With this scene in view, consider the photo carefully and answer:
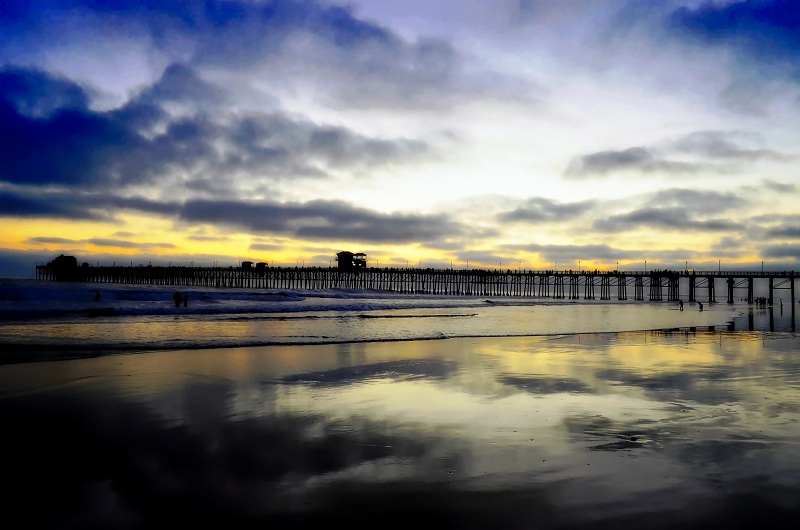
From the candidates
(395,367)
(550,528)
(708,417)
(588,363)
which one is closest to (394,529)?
(550,528)

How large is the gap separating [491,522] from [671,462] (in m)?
2.50

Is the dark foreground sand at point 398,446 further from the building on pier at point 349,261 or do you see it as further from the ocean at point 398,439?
the building on pier at point 349,261

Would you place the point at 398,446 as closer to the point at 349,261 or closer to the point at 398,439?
the point at 398,439

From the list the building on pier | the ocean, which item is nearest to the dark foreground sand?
the ocean

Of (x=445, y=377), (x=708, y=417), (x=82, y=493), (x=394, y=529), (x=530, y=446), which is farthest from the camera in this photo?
→ (x=445, y=377)

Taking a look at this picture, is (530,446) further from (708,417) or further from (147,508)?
(147,508)

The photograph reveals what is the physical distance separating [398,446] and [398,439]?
29cm

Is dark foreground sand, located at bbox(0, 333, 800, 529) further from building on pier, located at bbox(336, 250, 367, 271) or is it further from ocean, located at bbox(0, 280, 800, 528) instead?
building on pier, located at bbox(336, 250, 367, 271)

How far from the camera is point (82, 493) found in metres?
4.57

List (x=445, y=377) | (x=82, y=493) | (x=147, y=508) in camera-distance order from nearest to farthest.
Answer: (x=147, y=508), (x=82, y=493), (x=445, y=377)

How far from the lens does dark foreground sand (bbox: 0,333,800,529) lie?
4211 mm

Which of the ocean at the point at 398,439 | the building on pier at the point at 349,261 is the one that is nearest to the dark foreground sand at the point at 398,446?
the ocean at the point at 398,439

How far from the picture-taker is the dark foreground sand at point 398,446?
4.21 m

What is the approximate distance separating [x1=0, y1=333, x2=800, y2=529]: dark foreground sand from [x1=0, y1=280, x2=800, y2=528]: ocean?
0.09 ft
